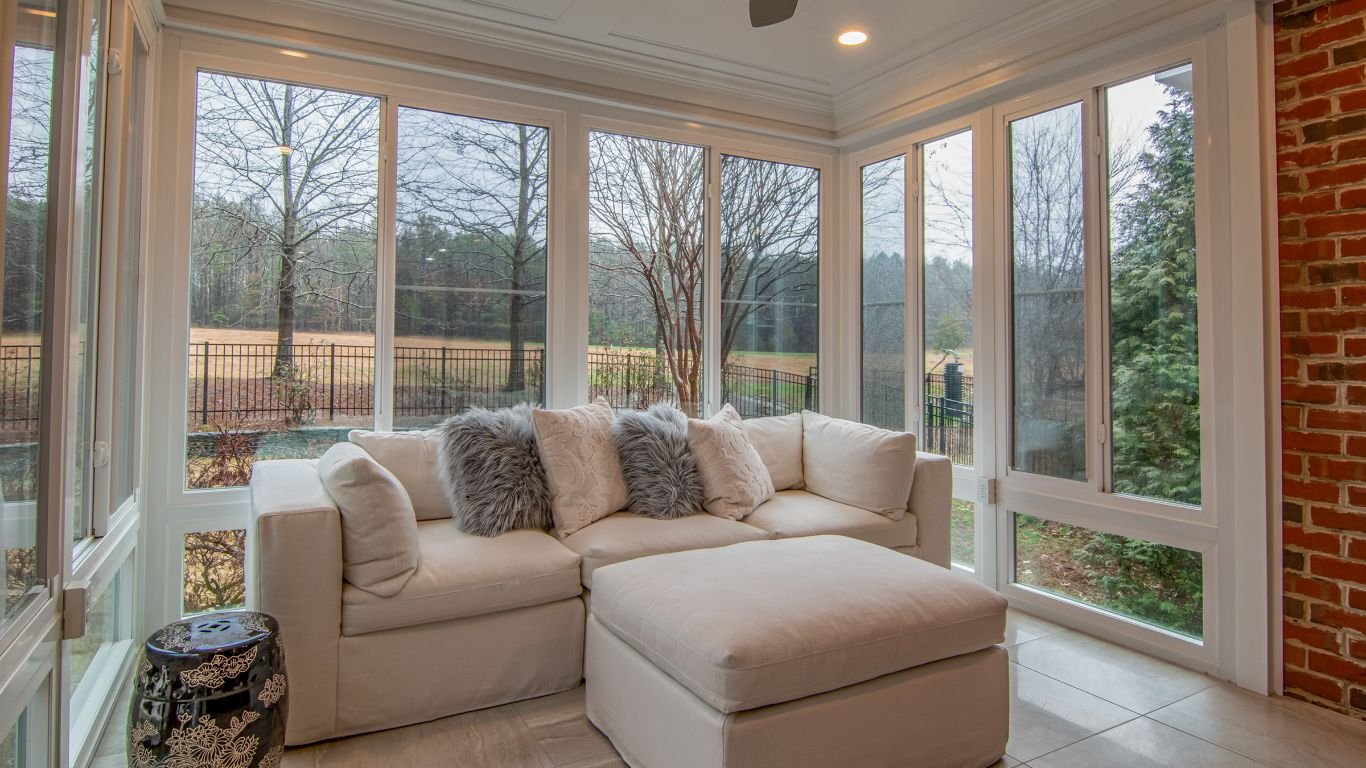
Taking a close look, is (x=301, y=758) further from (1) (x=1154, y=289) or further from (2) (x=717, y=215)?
(1) (x=1154, y=289)

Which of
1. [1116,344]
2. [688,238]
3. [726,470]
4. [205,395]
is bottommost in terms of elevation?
[726,470]

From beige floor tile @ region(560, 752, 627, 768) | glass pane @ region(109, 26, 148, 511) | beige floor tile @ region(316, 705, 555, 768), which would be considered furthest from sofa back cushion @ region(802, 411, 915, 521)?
glass pane @ region(109, 26, 148, 511)

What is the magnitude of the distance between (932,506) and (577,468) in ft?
5.32

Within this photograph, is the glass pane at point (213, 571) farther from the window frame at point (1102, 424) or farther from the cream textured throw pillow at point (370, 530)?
the window frame at point (1102, 424)

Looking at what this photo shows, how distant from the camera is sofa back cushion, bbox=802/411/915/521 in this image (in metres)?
3.35

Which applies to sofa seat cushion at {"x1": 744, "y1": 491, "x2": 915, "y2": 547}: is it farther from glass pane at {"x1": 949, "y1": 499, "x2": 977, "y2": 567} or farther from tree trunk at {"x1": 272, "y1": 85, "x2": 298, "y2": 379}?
tree trunk at {"x1": 272, "y1": 85, "x2": 298, "y2": 379}

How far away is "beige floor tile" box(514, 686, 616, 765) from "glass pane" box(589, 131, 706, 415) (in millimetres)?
1653

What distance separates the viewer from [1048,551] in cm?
339

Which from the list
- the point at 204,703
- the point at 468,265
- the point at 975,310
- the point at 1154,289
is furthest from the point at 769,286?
the point at 204,703

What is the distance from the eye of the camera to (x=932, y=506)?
11.3 feet

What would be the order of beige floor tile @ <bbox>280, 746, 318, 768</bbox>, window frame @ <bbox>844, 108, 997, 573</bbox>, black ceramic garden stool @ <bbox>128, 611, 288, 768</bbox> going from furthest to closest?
window frame @ <bbox>844, 108, 997, 573</bbox> < beige floor tile @ <bbox>280, 746, 318, 768</bbox> < black ceramic garden stool @ <bbox>128, 611, 288, 768</bbox>

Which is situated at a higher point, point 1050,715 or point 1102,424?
point 1102,424

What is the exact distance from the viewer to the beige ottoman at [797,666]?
1788mm

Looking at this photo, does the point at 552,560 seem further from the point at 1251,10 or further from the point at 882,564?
the point at 1251,10
